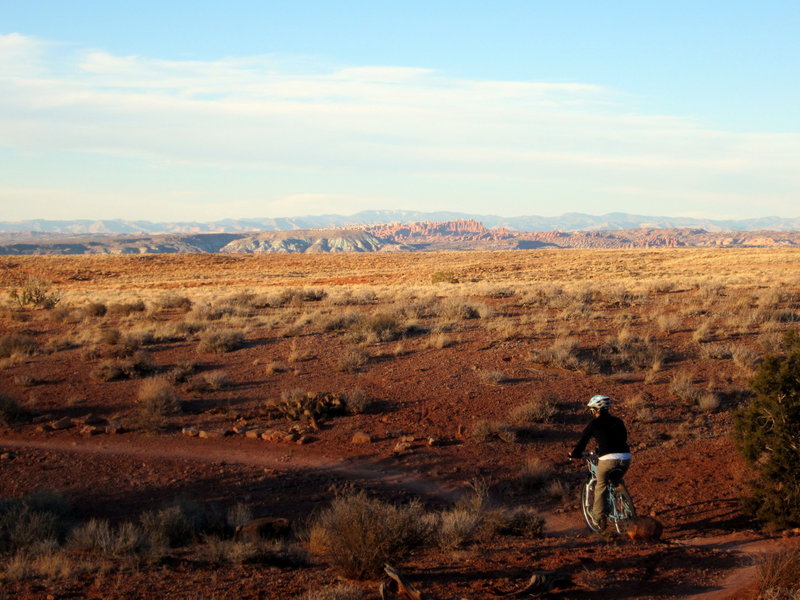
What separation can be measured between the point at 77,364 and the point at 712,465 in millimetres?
15269

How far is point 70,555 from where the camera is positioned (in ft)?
23.6

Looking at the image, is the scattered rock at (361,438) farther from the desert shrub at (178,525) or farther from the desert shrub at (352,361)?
the desert shrub at (352,361)

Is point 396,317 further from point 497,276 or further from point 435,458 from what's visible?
point 497,276

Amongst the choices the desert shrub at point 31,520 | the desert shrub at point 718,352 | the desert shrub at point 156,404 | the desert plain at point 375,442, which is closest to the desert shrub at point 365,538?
the desert plain at point 375,442

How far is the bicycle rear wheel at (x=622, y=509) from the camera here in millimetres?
7520

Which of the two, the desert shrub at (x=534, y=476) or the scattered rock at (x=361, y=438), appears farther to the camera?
the scattered rock at (x=361, y=438)

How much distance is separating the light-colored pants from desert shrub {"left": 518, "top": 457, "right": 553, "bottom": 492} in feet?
8.14

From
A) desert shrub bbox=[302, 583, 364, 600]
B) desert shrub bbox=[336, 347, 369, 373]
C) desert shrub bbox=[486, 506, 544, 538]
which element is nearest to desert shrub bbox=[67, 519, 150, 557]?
desert shrub bbox=[302, 583, 364, 600]

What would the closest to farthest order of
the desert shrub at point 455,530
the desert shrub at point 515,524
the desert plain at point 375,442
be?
the desert plain at point 375,442, the desert shrub at point 455,530, the desert shrub at point 515,524

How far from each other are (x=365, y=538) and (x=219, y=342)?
13.0m

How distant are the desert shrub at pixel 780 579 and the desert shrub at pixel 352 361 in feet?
36.9

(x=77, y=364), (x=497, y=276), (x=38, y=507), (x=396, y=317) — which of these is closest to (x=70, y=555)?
(x=38, y=507)

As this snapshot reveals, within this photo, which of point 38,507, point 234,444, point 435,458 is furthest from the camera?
point 234,444

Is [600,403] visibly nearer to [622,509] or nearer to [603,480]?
[603,480]
